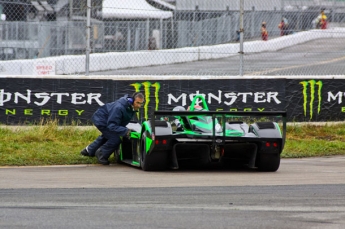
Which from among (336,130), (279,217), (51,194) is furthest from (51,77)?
(279,217)

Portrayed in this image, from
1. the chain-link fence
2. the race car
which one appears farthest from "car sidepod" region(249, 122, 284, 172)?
the chain-link fence

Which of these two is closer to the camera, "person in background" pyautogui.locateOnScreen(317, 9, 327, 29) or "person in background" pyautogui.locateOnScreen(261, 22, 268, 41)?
"person in background" pyautogui.locateOnScreen(261, 22, 268, 41)

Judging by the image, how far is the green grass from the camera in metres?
11.1

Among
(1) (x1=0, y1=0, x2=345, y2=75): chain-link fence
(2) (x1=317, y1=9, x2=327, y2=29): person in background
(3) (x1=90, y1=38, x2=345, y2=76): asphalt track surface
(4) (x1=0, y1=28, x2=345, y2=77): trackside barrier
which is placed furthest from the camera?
(2) (x1=317, y1=9, x2=327, y2=29): person in background

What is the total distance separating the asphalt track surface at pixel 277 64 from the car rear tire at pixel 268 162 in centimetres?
744

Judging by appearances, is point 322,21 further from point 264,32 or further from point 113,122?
point 113,122

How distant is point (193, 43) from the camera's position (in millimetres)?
18250

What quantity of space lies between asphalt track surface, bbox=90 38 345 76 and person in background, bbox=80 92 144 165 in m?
6.45

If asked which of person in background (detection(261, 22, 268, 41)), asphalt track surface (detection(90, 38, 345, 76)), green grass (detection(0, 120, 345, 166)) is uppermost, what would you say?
person in background (detection(261, 22, 268, 41))

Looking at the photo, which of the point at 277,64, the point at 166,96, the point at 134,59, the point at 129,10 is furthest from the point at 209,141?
the point at 277,64

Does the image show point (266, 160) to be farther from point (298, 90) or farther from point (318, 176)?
point (298, 90)

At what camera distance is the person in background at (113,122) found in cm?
1062

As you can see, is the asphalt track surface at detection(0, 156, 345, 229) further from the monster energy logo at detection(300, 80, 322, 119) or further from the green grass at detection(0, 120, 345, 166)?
the monster energy logo at detection(300, 80, 322, 119)

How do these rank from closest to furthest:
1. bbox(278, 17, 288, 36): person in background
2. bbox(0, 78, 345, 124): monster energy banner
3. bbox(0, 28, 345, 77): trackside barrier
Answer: bbox(0, 78, 345, 124): monster energy banner, bbox(278, 17, 288, 36): person in background, bbox(0, 28, 345, 77): trackside barrier
